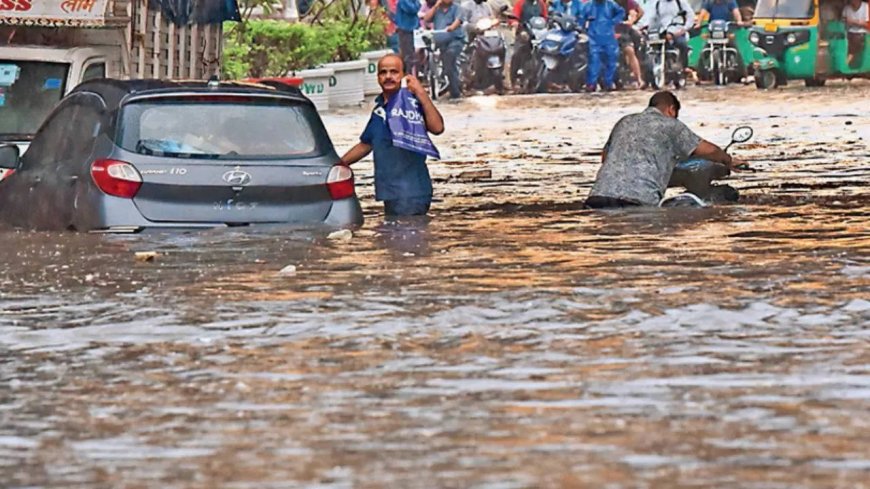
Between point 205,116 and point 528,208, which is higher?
point 205,116

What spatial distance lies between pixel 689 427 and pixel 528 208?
10329 millimetres

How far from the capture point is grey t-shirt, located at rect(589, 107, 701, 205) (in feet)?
52.0

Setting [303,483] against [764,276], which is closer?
[303,483]

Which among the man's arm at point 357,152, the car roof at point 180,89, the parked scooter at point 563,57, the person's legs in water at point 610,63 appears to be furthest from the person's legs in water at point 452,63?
the car roof at point 180,89

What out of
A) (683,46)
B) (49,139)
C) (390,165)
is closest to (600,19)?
(683,46)

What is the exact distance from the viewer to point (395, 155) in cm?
1555

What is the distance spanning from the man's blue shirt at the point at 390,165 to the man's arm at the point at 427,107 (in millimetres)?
207

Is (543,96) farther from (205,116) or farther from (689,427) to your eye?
(689,427)

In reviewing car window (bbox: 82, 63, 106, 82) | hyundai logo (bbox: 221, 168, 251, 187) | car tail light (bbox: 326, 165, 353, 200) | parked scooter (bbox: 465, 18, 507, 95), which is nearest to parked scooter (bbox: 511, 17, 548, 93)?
parked scooter (bbox: 465, 18, 507, 95)

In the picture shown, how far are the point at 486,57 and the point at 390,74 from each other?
88.9 ft

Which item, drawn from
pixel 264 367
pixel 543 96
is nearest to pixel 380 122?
pixel 264 367

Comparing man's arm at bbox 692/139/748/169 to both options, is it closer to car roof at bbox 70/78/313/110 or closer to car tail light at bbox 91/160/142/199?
car roof at bbox 70/78/313/110

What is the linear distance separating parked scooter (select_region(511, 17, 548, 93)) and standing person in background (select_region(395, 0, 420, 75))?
189cm

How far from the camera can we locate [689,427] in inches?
→ 291
